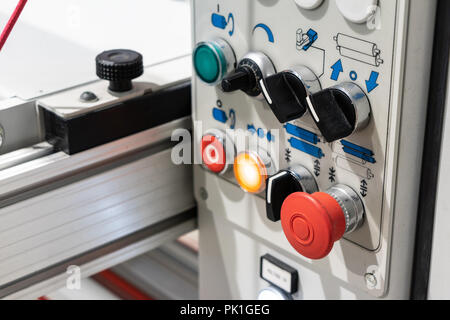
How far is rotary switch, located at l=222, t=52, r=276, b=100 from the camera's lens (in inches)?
34.3

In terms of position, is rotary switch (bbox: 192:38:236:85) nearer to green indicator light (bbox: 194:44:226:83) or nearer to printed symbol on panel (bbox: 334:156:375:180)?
green indicator light (bbox: 194:44:226:83)

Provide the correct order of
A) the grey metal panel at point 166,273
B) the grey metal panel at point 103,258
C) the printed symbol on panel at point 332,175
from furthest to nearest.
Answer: the grey metal panel at point 166,273, the grey metal panel at point 103,258, the printed symbol on panel at point 332,175

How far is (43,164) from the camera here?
0.91m

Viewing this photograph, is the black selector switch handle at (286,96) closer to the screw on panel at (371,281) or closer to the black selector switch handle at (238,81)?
the black selector switch handle at (238,81)

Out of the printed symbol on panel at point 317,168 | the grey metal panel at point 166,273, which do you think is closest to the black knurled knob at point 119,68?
the printed symbol on panel at point 317,168

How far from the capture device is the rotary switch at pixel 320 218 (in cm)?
81

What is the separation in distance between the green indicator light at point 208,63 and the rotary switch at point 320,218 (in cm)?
20

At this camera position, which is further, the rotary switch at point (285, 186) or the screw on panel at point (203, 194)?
the screw on panel at point (203, 194)

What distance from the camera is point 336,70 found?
81 centimetres

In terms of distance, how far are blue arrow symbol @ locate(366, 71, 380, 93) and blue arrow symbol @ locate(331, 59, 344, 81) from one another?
39 mm

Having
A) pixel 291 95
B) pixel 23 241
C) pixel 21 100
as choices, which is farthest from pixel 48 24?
pixel 291 95

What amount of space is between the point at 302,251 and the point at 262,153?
0.16 metres

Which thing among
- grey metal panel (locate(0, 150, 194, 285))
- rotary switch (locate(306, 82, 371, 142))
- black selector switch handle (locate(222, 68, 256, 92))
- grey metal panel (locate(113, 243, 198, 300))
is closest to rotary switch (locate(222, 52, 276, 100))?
black selector switch handle (locate(222, 68, 256, 92))
